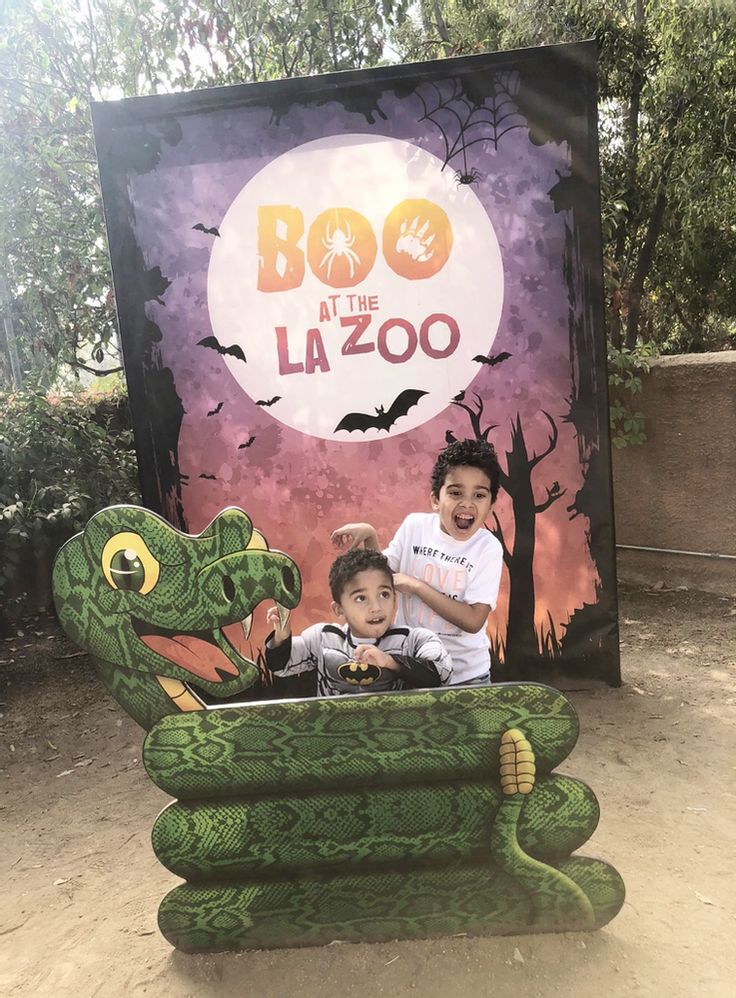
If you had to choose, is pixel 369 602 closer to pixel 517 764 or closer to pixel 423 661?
pixel 423 661

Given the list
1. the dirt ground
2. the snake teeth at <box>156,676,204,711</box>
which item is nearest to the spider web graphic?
the snake teeth at <box>156,676,204,711</box>

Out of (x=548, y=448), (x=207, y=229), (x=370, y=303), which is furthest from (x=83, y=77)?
(x=548, y=448)

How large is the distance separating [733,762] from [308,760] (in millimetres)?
1945

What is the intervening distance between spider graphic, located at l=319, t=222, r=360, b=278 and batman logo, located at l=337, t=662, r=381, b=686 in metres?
1.71

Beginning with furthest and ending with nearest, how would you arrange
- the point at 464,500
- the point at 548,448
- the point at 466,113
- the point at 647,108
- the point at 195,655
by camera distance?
the point at 647,108, the point at 548,448, the point at 466,113, the point at 464,500, the point at 195,655

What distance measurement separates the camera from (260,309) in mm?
3271

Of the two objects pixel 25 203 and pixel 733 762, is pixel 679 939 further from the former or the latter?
pixel 25 203

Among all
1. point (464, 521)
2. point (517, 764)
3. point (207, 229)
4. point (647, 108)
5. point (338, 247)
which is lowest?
point (517, 764)

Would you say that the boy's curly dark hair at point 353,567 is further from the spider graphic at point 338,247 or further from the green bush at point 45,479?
the green bush at point 45,479

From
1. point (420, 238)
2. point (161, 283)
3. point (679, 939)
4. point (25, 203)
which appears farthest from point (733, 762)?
point (25, 203)

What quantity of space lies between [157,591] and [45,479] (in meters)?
2.76

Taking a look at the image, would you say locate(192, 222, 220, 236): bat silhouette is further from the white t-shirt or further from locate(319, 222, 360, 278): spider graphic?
the white t-shirt

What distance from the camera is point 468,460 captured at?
2.45 m

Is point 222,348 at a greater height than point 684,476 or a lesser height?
greater
